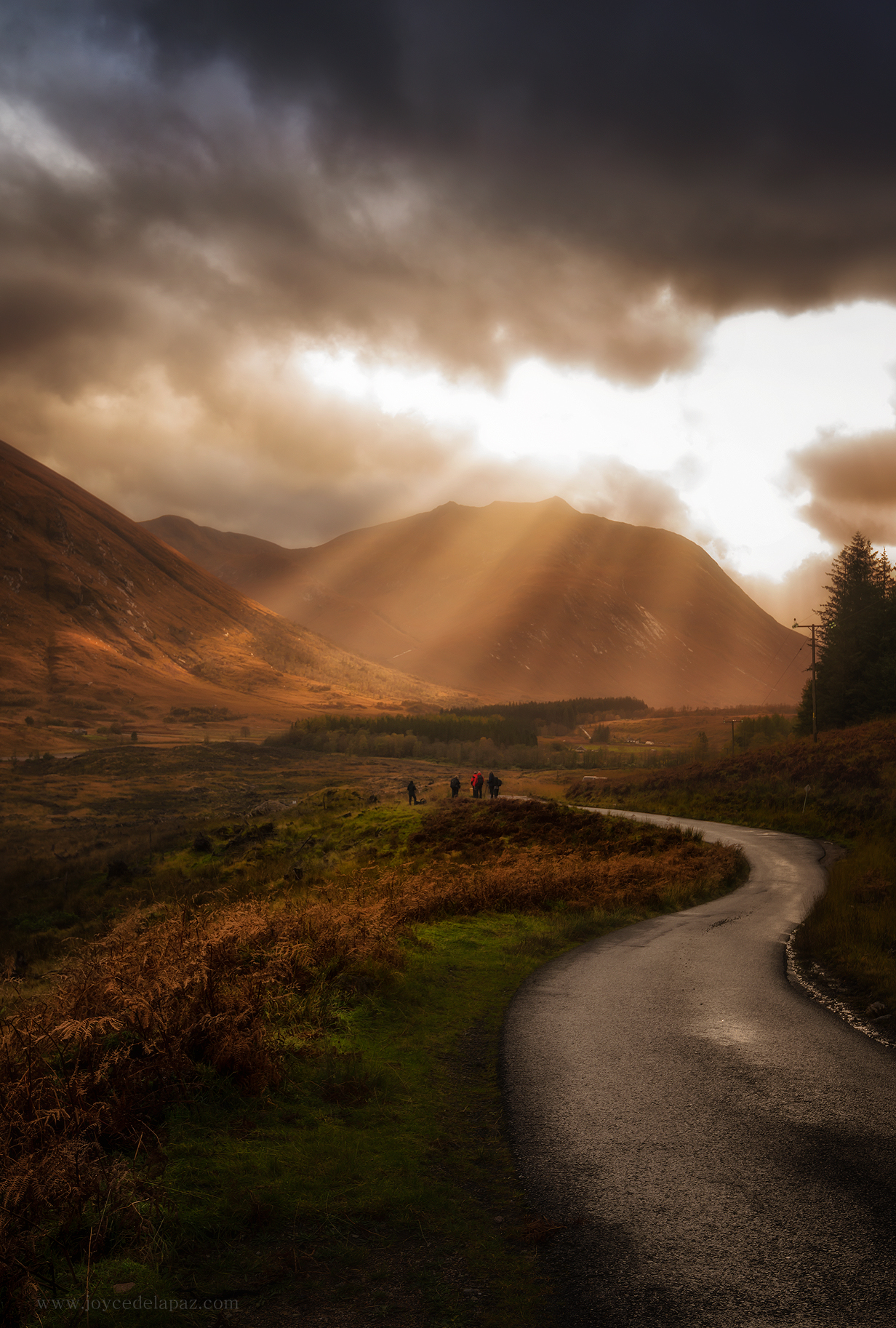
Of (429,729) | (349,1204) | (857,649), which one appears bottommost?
(429,729)

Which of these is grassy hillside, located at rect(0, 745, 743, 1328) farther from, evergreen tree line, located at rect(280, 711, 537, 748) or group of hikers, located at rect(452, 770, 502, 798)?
evergreen tree line, located at rect(280, 711, 537, 748)

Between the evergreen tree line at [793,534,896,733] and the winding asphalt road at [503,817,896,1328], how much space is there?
199 ft

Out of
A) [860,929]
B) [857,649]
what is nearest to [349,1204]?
[860,929]

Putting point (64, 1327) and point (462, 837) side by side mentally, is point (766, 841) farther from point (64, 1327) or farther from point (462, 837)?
point (64, 1327)

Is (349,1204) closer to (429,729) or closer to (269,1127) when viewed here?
(269,1127)

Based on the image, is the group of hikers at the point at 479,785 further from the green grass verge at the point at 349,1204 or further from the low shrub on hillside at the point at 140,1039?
the green grass verge at the point at 349,1204

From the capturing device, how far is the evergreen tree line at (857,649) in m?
64.1

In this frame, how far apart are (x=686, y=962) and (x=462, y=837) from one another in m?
19.1

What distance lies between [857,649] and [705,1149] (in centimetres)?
6900

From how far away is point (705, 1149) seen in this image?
6.32 meters

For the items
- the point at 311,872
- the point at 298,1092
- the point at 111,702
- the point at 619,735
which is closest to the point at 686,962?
the point at 298,1092

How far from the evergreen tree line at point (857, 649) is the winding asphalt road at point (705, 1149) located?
60.8m

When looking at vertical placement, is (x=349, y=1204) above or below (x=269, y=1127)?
above

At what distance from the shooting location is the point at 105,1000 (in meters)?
7.76
